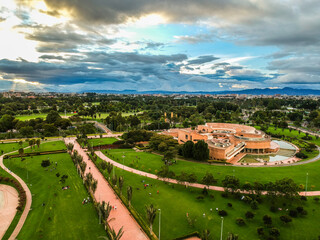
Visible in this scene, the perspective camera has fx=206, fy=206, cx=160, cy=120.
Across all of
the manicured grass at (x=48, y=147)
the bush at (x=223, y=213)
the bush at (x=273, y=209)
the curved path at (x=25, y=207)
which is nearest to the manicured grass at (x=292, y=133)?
the bush at (x=273, y=209)

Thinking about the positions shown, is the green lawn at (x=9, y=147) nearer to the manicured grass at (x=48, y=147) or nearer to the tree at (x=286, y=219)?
the manicured grass at (x=48, y=147)

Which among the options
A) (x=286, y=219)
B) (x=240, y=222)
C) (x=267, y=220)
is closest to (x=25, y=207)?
(x=240, y=222)

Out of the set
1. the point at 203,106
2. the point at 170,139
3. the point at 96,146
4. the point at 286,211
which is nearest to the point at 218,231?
the point at 286,211

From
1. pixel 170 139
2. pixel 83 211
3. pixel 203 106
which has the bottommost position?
pixel 83 211

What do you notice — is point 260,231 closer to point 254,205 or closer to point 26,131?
point 254,205

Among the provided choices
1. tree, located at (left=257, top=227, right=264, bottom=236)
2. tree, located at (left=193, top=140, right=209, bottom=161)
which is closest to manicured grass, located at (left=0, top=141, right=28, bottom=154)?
tree, located at (left=193, top=140, right=209, bottom=161)

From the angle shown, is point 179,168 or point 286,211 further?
point 179,168

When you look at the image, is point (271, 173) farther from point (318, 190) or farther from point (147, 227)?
point (147, 227)
